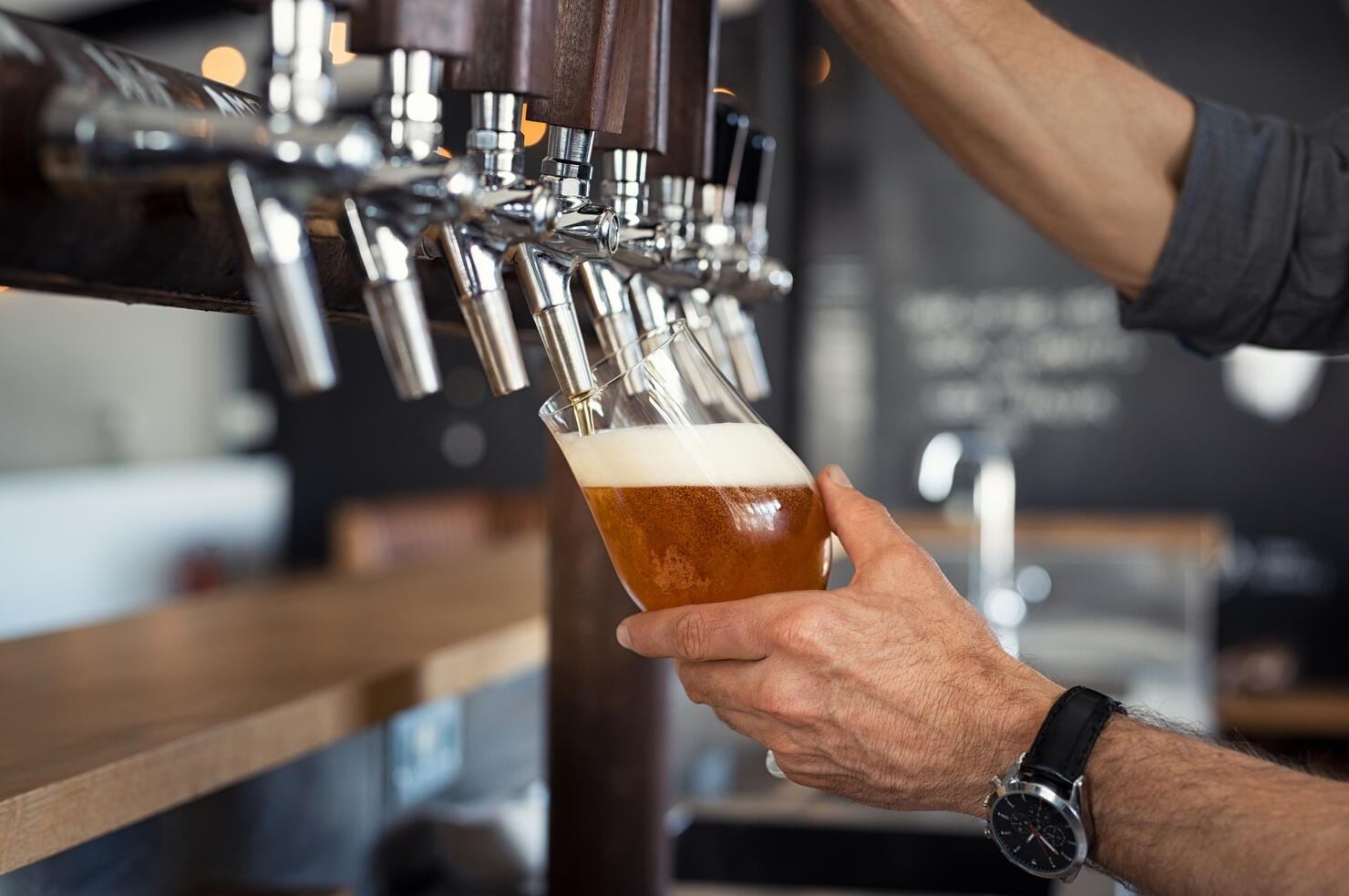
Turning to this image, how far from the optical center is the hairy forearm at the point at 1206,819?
67 cm

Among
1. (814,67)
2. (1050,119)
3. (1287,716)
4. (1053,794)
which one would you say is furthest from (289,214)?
(814,67)

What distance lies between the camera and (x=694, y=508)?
0.69m

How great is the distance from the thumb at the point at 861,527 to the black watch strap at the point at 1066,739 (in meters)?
0.13

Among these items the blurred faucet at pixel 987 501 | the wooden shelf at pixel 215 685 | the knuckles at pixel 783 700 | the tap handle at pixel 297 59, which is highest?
the tap handle at pixel 297 59

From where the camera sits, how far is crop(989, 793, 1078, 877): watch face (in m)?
0.73

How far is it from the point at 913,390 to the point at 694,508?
15.8 ft

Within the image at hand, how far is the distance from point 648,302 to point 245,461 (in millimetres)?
6502

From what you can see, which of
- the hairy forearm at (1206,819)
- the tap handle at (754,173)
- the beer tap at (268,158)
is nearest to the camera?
the beer tap at (268,158)

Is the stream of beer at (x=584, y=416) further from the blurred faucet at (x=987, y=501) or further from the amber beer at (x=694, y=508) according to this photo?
the blurred faucet at (x=987, y=501)

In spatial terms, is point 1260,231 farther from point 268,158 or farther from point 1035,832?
point 268,158

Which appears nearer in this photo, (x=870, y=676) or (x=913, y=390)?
(x=870, y=676)

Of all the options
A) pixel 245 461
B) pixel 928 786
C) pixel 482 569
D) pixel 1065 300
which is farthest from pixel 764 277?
pixel 245 461

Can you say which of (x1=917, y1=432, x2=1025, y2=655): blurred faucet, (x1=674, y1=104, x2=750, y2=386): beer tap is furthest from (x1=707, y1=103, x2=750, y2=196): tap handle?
(x1=917, y1=432, x2=1025, y2=655): blurred faucet

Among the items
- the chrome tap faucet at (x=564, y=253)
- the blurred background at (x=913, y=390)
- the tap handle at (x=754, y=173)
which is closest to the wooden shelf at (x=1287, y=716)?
the blurred background at (x=913, y=390)
